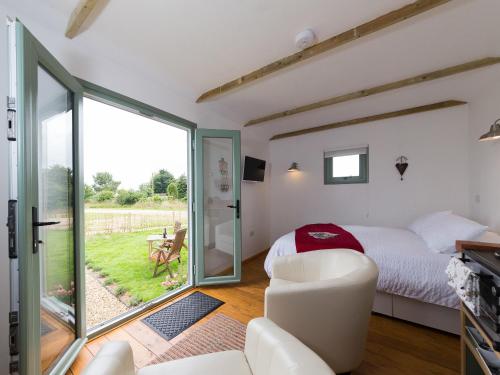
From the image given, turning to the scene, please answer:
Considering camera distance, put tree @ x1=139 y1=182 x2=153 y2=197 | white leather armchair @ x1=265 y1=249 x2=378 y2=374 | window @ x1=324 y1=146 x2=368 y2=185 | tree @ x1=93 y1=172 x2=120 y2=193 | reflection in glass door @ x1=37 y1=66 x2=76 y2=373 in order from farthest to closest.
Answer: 1. tree @ x1=139 y1=182 x2=153 y2=197
2. tree @ x1=93 y1=172 x2=120 y2=193
3. window @ x1=324 y1=146 x2=368 y2=185
4. reflection in glass door @ x1=37 y1=66 x2=76 y2=373
5. white leather armchair @ x1=265 y1=249 x2=378 y2=374

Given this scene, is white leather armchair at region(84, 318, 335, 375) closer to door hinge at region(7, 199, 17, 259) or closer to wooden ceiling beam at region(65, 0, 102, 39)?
door hinge at region(7, 199, 17, 259)

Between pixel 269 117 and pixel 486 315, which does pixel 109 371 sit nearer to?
pixel 486 315

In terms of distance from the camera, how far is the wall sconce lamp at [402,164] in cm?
317

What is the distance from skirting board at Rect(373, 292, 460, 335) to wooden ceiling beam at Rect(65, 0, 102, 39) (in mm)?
3417

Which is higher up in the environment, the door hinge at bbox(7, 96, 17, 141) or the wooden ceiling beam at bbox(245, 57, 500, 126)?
the wooden ceiling beam at bbox(245, 57, 500, 126)

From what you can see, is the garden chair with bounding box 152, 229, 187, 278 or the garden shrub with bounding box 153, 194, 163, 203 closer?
the garden chair with bounding box 152, 229, 187, 278

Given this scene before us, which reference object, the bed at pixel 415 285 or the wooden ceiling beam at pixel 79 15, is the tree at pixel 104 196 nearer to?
the wooden ceiling beam at pixel 79 15

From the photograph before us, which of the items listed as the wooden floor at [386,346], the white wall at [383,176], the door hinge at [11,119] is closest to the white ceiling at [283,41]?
the white wall at [383,176]

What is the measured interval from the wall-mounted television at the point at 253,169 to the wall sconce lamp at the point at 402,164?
2300 millimetres

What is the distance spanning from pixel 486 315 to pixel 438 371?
94 centimetres

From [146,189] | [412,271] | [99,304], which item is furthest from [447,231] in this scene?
[146,189]

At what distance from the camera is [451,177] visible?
2.88 meters

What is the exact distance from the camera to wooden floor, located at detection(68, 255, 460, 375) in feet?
4.76

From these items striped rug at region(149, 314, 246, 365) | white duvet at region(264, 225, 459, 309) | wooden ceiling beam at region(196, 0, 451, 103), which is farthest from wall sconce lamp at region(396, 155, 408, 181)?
striped rug at region(149, 314, 246, 365)
